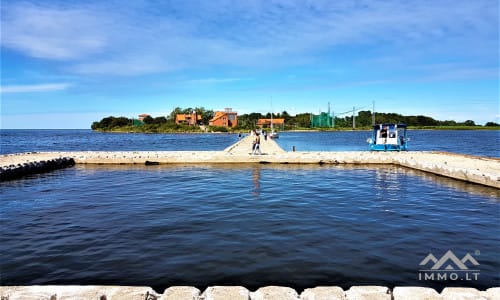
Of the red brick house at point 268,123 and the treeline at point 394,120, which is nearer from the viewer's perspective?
the red brick house at point 268,123

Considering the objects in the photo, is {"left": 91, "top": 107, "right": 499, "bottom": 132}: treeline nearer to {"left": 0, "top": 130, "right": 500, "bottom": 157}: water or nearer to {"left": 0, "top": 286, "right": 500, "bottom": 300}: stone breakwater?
{"left": 0, "top": 130, "right": 500, "bottom": 157}: water

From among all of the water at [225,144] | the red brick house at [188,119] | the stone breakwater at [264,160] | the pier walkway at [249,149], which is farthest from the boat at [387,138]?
the red brick house at [188,119]

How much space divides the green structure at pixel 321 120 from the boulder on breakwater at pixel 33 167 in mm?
147067

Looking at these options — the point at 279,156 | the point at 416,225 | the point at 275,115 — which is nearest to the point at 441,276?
the point at 416,225

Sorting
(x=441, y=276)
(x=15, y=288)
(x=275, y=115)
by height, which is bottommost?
(x=441, y=276)

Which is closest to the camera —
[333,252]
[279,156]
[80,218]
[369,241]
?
[333,252]

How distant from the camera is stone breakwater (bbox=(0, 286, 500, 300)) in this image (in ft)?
14.4

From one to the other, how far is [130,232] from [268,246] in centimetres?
380

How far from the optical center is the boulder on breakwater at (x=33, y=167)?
61.4 ft

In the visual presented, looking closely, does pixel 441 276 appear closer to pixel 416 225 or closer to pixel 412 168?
pixel 416 225

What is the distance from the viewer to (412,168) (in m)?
20.5

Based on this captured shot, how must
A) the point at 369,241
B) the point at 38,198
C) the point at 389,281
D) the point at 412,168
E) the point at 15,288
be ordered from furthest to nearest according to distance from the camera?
the point at 412,168, the point at 38,198, the point at 369,241, the point at 389,281, the point at 15,288

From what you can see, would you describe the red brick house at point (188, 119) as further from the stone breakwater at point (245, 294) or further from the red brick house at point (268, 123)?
the stone breakwater at point (245, 294)

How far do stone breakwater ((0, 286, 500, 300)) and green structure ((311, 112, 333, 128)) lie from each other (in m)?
162
